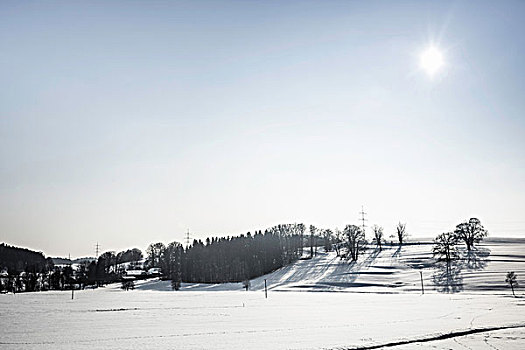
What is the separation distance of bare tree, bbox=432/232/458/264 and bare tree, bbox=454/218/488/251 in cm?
503

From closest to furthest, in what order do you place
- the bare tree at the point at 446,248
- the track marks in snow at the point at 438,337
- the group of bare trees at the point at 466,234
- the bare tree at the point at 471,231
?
the track marks in snow at the point at 438,337
the bare tree at the point at 446,248
the group of bare trees at the point at 466,234
the bare tree at the point at 471,231

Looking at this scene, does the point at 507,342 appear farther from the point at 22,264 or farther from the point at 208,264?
the point at 22,264

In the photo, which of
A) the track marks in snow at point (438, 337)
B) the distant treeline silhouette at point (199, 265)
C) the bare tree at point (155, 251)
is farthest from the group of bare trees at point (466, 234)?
the bare tree at point (155, 251)

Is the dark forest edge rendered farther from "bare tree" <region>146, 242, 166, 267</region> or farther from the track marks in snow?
the track marks in snow

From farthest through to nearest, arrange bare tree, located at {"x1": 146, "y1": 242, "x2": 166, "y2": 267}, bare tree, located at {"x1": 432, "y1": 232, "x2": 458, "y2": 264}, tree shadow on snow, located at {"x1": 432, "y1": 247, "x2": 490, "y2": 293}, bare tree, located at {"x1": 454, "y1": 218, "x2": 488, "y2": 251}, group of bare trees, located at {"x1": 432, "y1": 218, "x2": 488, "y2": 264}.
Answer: bare tree, located at {"x1": 146, "y1": 242, "x2": 166, "y2": 267}
bare tree, located at {"x1": 454, "y1": 218, "x2": 488, "y2": 251}
group of bare trees, located at {"x1": 432, "y1": 218, "x2": 488, "y2": 264}
bare tree, located at {"x1": 432, "y1": 232, "x2": 458, "y2": 264}
tree shadow on snow, located at {"x1": 432, "y1": 247, "x2": 490, "y2": 293}

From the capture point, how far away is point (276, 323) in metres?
27.7

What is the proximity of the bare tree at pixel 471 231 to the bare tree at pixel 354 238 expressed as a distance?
2483 centimetres

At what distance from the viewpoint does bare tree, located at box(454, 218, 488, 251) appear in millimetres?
108262

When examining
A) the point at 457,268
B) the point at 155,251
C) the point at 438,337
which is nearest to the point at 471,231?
the point at 457,268

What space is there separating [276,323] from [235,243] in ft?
376

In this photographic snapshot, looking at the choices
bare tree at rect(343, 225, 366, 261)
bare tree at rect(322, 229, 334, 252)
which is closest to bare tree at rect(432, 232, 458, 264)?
bare tree at rect(343, 225, 366, 261)

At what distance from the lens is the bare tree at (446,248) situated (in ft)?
315

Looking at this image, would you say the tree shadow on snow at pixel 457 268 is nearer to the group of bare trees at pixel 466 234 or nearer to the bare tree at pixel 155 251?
the group of bare trees at pixel 466 234

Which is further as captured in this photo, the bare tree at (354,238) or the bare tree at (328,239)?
the bare tree at (328,239)
